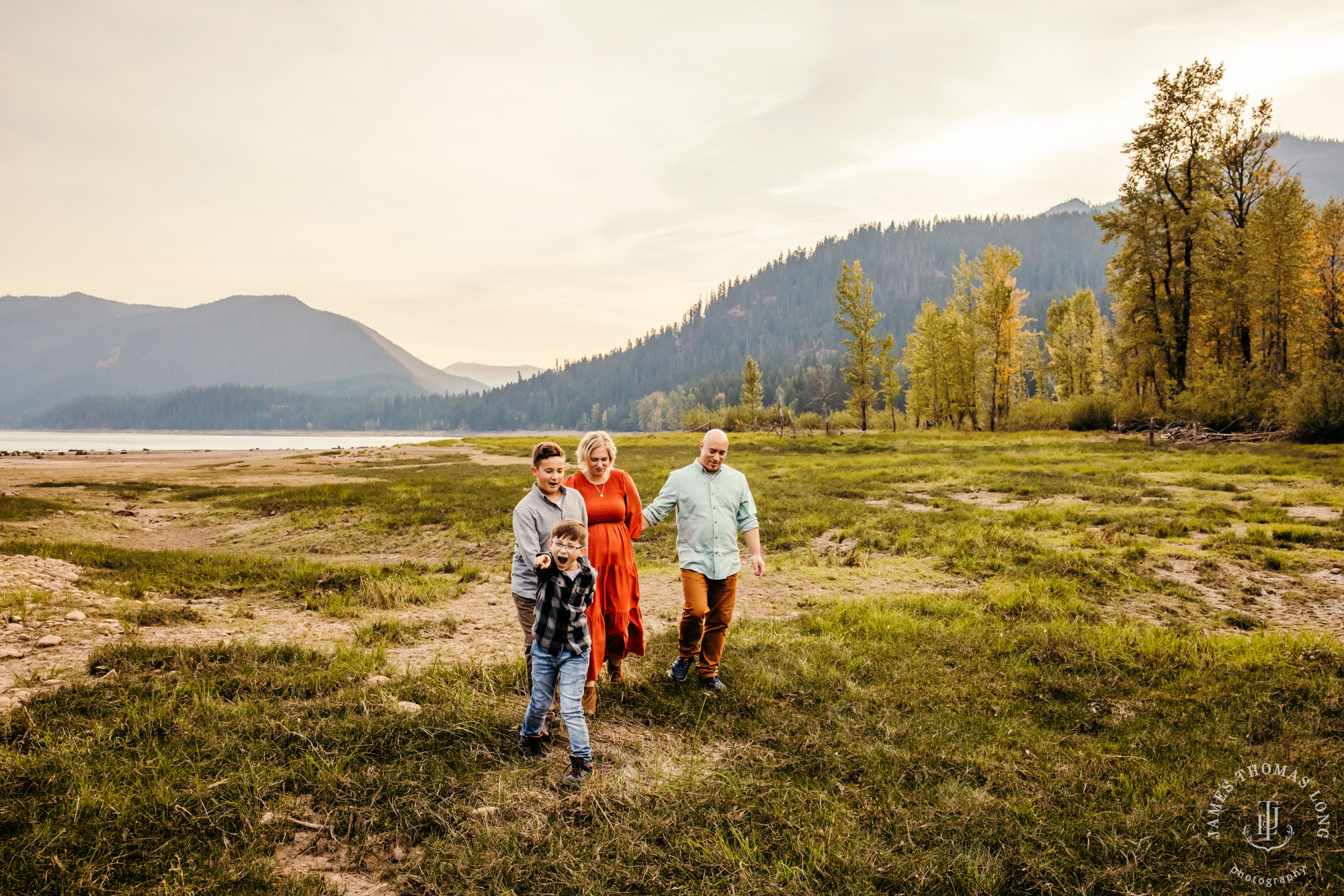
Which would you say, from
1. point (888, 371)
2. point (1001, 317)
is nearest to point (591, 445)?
point (1001, 317)

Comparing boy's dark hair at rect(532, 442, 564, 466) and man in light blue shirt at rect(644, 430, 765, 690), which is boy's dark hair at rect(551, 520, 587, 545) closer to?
boy's dark hair at rect(532, 442, 564, 466)

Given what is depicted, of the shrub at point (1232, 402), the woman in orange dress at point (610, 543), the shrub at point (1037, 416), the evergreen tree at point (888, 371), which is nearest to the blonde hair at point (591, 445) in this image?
the woman in orange dress at point (610, 543)

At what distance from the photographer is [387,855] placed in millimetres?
4133

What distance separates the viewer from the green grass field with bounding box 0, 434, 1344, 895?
12.9ft

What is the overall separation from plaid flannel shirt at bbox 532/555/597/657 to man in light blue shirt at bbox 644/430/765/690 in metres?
1.69

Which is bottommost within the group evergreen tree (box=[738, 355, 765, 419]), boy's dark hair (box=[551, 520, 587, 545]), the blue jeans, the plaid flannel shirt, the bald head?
the blue jeans

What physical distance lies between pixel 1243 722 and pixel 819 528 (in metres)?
11.3

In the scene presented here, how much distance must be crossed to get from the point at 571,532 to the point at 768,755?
2687mm

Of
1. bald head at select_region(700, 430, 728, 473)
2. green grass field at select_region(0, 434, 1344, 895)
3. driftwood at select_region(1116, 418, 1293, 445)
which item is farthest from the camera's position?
driftwood at select_region(1116, 418, 1293, 445)

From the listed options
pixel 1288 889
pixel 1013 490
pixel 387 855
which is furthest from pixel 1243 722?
pixel 1013 490

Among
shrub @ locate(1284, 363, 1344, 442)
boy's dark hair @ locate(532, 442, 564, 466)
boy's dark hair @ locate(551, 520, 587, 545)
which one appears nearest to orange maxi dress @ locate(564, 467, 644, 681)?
boy's dark hair @ locate(532, 442, 564, 466)

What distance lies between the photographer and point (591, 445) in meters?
6.36

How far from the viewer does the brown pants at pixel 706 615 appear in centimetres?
666

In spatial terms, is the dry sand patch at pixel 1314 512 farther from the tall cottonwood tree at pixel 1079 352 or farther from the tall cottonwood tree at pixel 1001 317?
the tall cottonwood tree at pixel 1079 352
